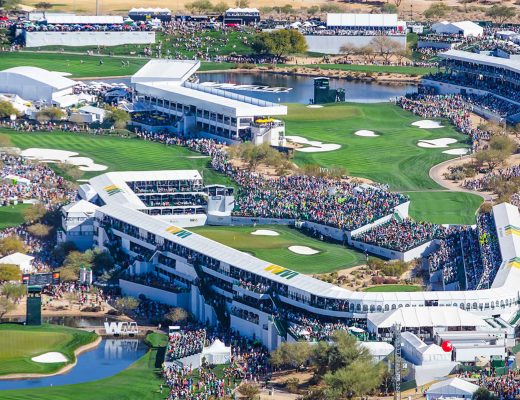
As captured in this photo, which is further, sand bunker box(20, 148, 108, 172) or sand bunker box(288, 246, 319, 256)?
sand bunker box(20, 148, 108, 172)

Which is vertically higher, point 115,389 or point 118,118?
point 118,118

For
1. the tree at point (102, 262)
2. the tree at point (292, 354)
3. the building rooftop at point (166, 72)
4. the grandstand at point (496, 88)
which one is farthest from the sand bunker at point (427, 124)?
the tree at point (292, 354)

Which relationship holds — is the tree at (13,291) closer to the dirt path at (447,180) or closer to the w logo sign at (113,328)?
the w logo sign at (113,328)

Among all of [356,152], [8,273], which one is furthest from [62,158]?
[8,273]

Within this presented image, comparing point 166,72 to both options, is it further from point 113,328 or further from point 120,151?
point 113,328

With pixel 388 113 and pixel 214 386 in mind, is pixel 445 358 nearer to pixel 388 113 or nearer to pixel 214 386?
pixel 214 386

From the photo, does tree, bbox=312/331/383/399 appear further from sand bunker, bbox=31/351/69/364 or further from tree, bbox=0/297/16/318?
tree, bbox=0/297/16/318

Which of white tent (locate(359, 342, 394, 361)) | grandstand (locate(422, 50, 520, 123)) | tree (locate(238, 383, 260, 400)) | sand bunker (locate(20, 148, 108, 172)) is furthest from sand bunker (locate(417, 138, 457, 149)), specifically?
tree (locate(238, 383, 260, 400))
